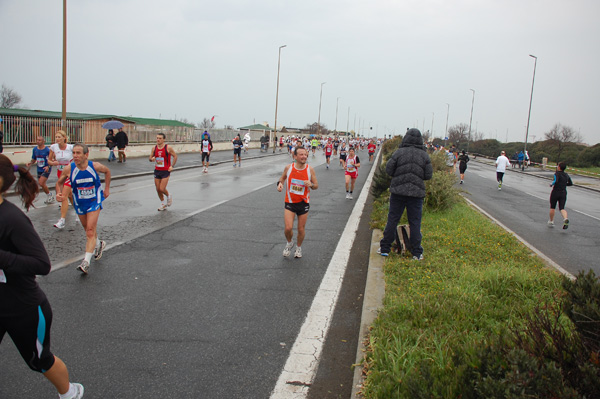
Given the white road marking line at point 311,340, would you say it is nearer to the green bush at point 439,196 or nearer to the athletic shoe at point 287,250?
the athletic shoe at point 287,250

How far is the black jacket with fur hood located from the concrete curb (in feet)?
3.55

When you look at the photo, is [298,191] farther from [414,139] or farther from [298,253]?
[414,139]

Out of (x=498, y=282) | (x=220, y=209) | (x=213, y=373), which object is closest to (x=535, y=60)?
(x=220, y=209)

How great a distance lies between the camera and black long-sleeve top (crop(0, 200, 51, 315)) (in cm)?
267

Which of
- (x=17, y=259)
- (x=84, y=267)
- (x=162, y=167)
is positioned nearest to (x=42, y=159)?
(x=162, y=167)

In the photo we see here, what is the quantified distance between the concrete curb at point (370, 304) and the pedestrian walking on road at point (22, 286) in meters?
2.09

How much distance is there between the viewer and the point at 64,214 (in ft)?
28.3

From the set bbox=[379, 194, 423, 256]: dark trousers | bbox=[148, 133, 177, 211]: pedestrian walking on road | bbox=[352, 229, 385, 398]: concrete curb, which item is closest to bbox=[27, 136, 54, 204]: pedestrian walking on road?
bbox=[148, 133, 177, 211]: pedestrian walking on road

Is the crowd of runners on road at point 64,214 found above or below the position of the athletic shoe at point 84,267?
above

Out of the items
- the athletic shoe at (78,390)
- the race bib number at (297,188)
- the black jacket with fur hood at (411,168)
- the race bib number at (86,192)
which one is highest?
the black jacket with fur hood at (411,168)

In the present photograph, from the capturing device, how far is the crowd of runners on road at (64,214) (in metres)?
2.72

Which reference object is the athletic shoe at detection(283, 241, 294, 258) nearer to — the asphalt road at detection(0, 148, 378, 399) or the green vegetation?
the asphalt road at detection(0, 148, 378, 399)

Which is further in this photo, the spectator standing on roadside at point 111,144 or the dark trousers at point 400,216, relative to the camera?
the spectator standing on roadside at point 111,144

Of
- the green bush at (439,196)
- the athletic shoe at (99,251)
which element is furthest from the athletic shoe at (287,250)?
the green bush at (439,196)
